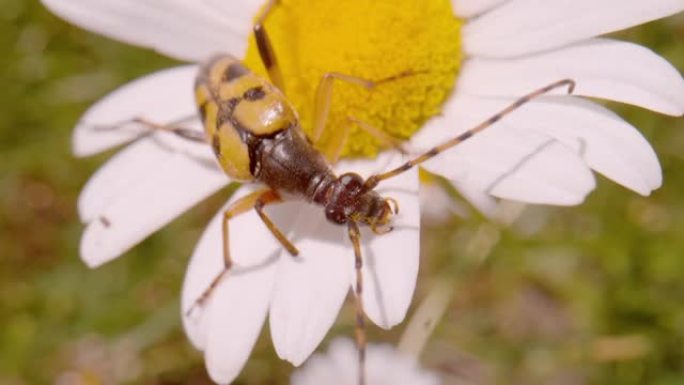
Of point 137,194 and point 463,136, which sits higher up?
point 463,136

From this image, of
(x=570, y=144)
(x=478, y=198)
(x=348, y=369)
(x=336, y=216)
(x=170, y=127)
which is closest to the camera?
(x=570, y=144)

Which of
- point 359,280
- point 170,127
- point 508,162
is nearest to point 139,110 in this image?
point 170,127

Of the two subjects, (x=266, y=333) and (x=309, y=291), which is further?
(x=266, y=333)

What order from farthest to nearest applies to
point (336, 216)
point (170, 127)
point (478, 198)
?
1. point (170, 127)
2. point (478, 198)
3. point (336, 216)

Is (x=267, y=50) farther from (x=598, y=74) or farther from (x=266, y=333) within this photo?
(x=266, y=333)

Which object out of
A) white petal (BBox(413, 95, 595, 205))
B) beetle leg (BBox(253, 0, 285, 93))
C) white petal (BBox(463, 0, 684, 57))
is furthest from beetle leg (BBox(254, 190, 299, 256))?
white petal (BBox(463, 0, 684, 57))

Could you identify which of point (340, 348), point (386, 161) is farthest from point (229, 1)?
point (340, 348)

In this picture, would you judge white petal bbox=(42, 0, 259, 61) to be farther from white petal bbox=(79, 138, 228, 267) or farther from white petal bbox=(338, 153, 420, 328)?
white petal bbox=(338, 153, 420, 328)
